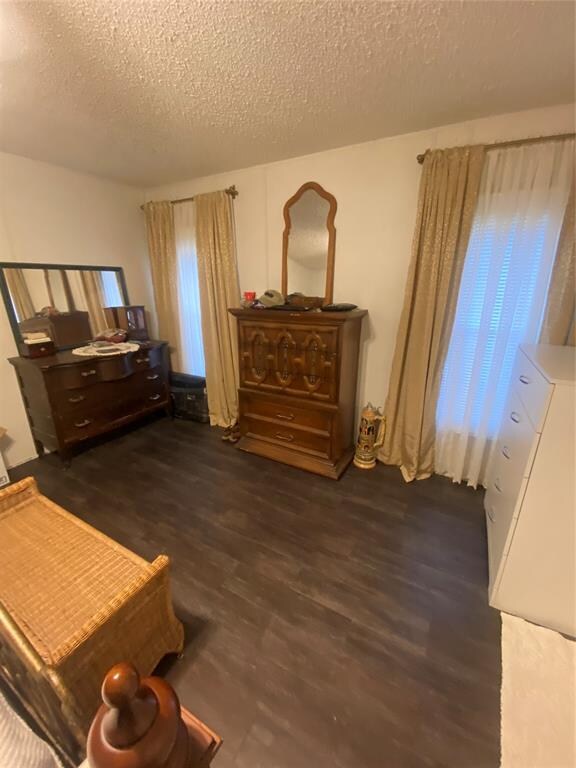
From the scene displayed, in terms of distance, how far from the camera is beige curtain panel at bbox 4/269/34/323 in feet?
7.81

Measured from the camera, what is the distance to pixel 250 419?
270 cm

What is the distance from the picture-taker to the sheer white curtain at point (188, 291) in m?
2.95

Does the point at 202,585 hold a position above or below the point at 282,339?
below

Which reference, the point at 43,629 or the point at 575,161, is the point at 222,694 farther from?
the point at 575,161

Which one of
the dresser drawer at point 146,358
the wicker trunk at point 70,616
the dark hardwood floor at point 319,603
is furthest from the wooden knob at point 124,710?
the dresser drawer at point 146,358

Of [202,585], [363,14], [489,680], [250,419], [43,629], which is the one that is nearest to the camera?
[43,629]

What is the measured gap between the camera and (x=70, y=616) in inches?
39.8

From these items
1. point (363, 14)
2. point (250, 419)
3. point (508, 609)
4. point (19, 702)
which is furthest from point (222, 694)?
point (363, 14)

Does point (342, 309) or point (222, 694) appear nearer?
point (222, 694)

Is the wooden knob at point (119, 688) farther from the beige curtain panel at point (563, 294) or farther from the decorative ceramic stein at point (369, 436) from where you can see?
the beige curtain panel at point (563, 294)

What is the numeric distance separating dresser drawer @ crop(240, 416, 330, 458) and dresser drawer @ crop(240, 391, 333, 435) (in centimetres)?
3

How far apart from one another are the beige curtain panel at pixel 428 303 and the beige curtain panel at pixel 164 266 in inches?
89.2

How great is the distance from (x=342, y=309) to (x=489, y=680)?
1.99 m

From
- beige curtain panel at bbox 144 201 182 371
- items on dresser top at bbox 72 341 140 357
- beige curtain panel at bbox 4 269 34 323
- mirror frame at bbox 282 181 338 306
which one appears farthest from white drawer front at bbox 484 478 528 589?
beige curtain panel at bbox 4 269 34 323
